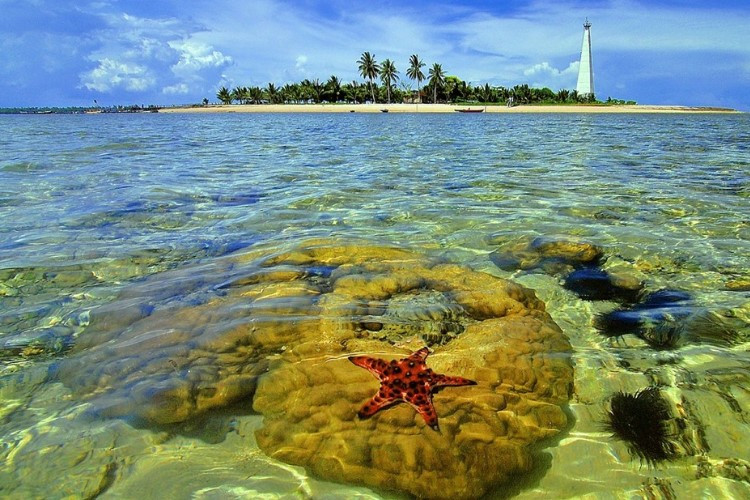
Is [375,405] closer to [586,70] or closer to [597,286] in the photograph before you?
[597,286]

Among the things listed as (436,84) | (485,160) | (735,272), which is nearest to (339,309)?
(735,272)

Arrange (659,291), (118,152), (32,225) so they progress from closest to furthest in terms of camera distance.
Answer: (659,291) → (32,225) → (118,152)

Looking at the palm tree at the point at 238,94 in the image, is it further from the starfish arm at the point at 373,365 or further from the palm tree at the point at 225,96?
the starfish arm at the point at 373,365

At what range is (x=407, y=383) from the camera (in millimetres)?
3062

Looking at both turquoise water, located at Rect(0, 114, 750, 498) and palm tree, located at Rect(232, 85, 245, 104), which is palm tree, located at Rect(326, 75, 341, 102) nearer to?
palm tree, located at Rect(232, 85, 245, 104)

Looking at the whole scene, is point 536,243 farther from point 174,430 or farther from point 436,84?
point 436,84

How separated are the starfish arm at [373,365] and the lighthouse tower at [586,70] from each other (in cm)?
14738

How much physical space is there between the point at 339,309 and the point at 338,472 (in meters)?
1.94

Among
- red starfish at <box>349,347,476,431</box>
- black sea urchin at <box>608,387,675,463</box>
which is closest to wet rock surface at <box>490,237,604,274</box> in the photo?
black sea urchin at <box>608,387,675,463</box>

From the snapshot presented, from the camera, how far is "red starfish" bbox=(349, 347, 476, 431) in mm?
2889

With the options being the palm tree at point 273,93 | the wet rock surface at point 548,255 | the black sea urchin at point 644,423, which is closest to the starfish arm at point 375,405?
the black sea urchin at point 644,423

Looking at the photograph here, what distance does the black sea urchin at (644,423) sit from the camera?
2.79 metres

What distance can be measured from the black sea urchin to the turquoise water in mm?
78

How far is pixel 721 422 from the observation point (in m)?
2.99
